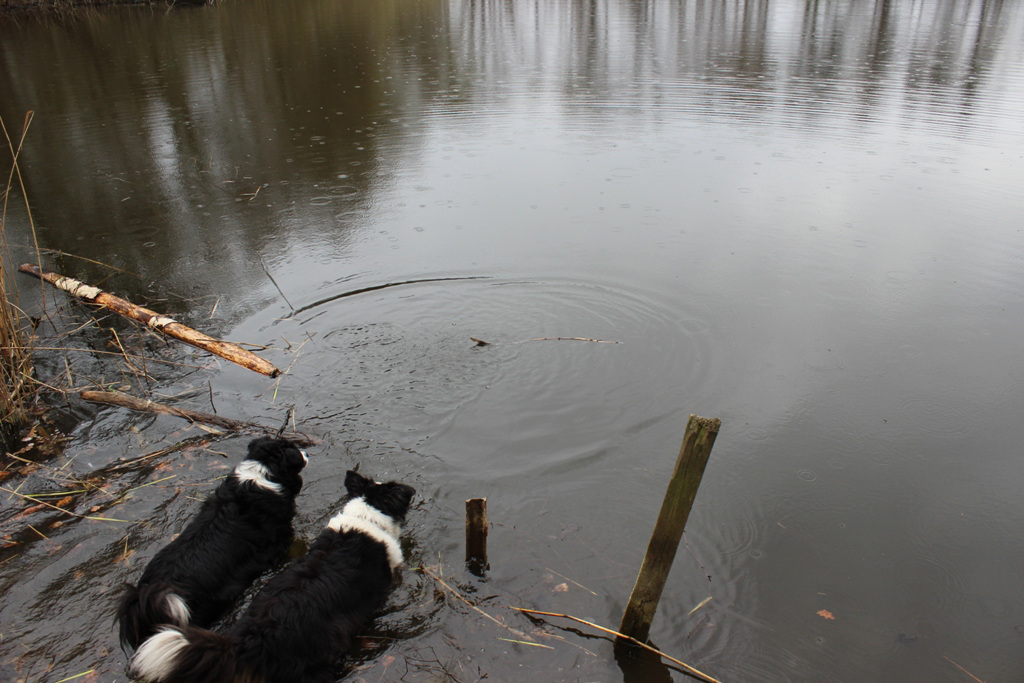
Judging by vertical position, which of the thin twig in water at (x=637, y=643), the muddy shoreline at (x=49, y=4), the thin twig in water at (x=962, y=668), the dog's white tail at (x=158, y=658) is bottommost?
the thin twig in water at (x=962, y=668)

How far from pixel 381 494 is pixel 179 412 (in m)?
2.15

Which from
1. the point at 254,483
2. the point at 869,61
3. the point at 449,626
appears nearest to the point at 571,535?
the point at 449,626

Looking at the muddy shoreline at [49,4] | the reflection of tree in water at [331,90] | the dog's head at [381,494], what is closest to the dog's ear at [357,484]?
the dog's head at [381,494]

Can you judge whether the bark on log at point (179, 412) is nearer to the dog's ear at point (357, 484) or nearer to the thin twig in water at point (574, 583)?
the dog's ear at point (357, 484)

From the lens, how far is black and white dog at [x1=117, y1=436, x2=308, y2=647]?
3.31 metres

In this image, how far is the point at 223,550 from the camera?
3.74 meters

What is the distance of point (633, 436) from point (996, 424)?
9.61 feet

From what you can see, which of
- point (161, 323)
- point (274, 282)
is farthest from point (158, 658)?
point (274, 282)

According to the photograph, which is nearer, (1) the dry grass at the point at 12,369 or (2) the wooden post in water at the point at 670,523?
(2) the wooden post in water at the point at 670,523

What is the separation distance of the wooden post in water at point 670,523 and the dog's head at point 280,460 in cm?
211

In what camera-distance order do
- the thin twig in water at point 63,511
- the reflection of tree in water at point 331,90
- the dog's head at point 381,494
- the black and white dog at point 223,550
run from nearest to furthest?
the black and white dog at point 223,550 < the dog's head at point 381,494 < the thin twig in water at point 63,511 < the reflection of tree in water at point 331,90

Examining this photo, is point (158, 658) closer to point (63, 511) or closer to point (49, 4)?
point (63, 511)

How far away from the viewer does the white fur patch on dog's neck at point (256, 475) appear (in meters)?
4.06

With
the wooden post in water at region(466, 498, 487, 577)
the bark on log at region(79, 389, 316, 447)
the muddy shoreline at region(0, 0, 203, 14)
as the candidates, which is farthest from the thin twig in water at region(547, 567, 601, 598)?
the muddy shoreline at region(0, 0, 203, 14)
